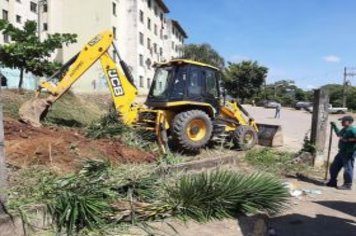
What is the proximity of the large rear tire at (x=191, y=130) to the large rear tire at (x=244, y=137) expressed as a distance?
6.52ft

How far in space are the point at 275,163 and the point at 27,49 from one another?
31.1 feet

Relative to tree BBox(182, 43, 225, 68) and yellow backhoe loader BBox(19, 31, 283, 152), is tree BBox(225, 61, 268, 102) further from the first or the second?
yellow backhoe loader BBox(19, 31, 283, 152)

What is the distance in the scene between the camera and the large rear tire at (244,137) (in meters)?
Result: 15.0

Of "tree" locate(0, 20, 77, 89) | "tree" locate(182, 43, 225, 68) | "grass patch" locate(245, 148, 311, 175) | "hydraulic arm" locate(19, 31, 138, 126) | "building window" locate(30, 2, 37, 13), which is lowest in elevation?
"grass patch" locate(245, 148, 311, 175)

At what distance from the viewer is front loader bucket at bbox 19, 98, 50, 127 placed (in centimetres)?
1214

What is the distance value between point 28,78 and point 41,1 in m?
15.9

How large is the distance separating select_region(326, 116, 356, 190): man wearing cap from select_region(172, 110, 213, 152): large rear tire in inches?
131

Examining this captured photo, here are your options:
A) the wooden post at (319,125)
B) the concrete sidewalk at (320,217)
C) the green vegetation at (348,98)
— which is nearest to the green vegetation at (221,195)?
the concrete sidewalk at (320,217)

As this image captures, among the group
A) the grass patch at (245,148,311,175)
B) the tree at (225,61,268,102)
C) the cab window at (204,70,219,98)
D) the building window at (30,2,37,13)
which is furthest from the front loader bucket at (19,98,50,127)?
the tree at (225,61,268,102)

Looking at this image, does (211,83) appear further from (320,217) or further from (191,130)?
(320,217)

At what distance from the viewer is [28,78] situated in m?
34.0

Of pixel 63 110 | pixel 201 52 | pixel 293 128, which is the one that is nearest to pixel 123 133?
pixel 63 110

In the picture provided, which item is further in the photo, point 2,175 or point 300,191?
point 300,191

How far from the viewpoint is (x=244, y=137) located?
595 inches
